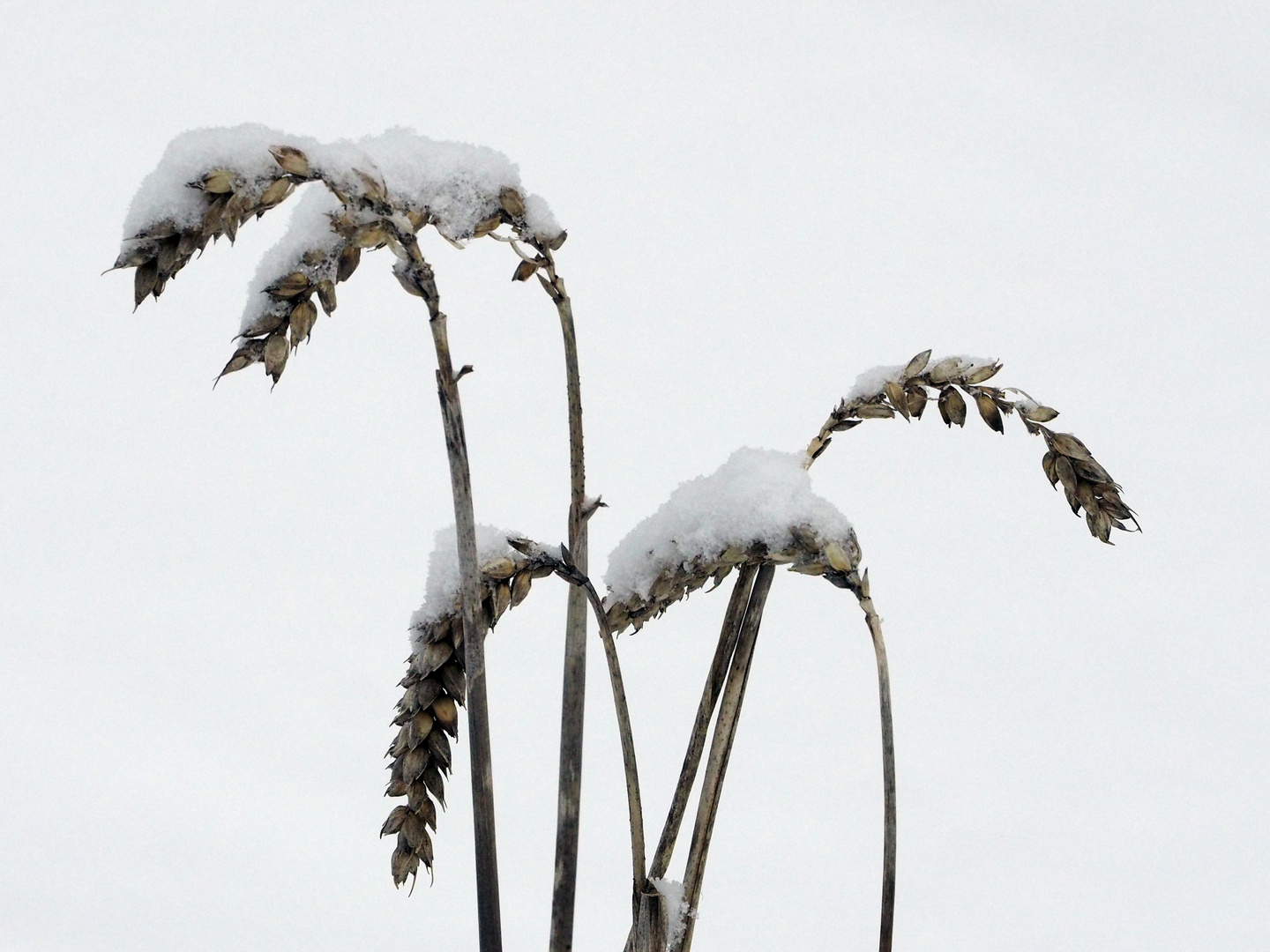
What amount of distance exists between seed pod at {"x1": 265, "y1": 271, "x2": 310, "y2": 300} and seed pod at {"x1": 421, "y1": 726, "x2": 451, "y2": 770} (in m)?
0.27

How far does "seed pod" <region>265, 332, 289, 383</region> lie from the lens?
63 centimetres

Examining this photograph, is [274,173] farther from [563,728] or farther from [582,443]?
[563,728]

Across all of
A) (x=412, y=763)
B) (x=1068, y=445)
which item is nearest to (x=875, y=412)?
(x=1068, y=445)

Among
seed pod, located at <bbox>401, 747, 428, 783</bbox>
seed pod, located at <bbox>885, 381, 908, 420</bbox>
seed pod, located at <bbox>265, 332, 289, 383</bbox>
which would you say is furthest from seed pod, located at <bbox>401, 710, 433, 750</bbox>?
seed pod, located at <bbox>885, 381, 908, 420</bbox>

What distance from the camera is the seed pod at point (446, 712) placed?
2.46ft

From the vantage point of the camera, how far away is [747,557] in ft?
2.33

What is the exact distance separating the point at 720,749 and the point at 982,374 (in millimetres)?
262

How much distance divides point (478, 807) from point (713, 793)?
143 millimetres

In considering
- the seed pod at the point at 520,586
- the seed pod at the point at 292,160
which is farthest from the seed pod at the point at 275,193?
the seed pod at the point at 520,586

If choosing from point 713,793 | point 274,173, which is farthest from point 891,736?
point 274,173

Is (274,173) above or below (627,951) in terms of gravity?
above

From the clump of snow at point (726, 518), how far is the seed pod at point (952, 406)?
89 mm

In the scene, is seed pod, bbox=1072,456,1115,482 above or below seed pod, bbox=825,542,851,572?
above

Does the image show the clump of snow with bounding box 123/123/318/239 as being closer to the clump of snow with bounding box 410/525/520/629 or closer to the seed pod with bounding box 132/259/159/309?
the seed pod with bounding box 132/259/159/309
